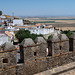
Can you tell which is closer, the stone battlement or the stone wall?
the stone wall

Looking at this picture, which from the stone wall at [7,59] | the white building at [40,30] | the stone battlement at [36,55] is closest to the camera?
the stone wall at [7,59]

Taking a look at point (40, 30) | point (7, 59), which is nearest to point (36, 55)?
point (7, 59)

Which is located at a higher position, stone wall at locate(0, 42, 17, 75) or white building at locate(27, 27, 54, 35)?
A: stone wall at locate(0, 42, 17, 75)

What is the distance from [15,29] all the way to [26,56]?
4257cm

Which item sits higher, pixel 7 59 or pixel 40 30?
pixel 7 59

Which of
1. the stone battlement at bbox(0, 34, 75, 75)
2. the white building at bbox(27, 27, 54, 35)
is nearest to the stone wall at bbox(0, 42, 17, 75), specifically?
the stone battlement at bbox(0, 34, 75, 75)

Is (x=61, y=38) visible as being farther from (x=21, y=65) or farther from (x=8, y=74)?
(x=8, y=74)

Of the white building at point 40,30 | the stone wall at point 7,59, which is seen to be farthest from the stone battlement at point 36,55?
the white building at point 40,30

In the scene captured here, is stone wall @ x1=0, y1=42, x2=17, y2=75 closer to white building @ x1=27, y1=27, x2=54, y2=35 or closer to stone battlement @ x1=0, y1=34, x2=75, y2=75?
stone battlement @ x1=0, y1=34, x2=75, y2=75

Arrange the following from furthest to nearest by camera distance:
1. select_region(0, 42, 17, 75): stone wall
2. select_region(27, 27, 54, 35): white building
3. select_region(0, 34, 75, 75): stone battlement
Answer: select_region(27, 27, 54, 35): white building → select_region(0, 34, 75, 75): stone battlement → select_region(0, 42, 17, 75): stone wall

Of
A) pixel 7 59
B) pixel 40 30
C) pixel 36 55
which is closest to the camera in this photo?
pixel 7 59

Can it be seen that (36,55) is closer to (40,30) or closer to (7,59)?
(7,59)

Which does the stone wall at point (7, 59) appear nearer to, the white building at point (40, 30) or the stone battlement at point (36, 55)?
the stone battlement at point (36, 55)

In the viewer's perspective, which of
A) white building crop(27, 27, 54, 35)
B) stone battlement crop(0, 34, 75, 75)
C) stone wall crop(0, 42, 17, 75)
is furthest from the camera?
white building crop(27, 27, 54, 35)
